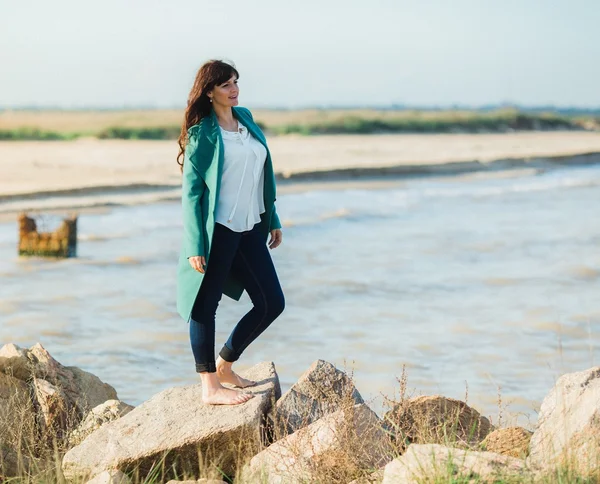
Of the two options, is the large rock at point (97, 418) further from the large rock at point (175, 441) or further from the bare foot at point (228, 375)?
the bare foot at point (228, 375)

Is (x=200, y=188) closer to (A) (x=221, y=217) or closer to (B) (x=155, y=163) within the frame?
(A) (x=221, y=217)

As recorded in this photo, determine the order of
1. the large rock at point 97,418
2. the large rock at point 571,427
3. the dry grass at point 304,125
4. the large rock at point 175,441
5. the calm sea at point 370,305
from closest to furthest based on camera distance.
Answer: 1. the large rock at point 571,427
2. the large rock at point 175,441
3. the large rock at point 97,418
4. the calm sea at point 370,305
5. the dry grass at point 304,125

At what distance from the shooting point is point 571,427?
4.20 meters

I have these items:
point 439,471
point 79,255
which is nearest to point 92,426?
point 439,471

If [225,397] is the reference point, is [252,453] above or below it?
below

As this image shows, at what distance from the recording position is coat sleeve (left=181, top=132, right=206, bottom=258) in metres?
4.77

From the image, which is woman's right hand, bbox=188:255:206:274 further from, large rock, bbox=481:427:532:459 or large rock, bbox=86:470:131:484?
large rock, bbox=481:427:532:459

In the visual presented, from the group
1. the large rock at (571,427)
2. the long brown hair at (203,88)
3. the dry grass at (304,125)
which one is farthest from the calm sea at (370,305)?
the dry grass at (304,125)

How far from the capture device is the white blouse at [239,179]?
484 centimetres

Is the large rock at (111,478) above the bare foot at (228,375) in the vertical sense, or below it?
below

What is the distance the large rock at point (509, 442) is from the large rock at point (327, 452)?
0.50m

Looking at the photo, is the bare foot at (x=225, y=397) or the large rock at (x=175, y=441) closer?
the large rock at (x=175, y=441)

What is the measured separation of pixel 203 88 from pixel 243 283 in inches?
38.7

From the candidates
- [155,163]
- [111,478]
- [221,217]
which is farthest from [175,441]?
[155,163]
